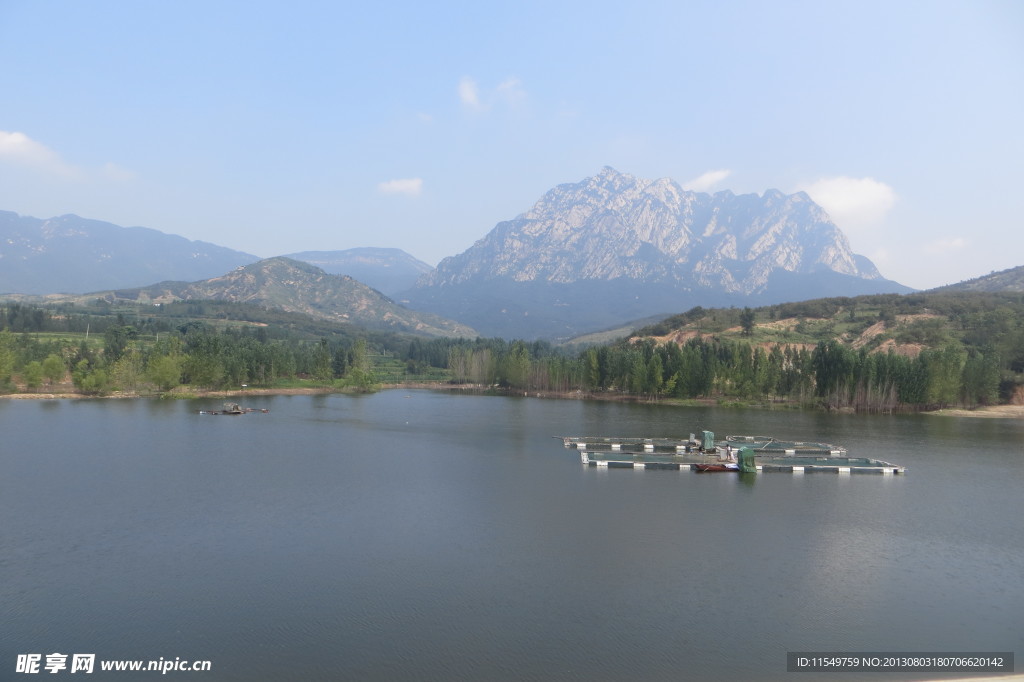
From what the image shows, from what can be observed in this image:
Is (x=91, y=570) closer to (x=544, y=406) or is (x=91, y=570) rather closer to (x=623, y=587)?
(x=623, y=587)

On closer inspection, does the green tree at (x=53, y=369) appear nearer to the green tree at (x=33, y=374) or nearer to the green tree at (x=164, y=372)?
the green tree at (x=33, y=374)

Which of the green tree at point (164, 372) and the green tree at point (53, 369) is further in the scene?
the green tree at point (164, 372)

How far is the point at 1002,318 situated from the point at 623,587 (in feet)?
381

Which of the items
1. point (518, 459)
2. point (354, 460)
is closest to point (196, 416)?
point (354, 460)

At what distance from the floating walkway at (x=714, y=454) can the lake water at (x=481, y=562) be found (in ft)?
6.33

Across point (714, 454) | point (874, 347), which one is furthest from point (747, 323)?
point (714, 454)

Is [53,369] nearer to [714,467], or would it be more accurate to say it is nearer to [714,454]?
[714,454]

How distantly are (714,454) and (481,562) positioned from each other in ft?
101

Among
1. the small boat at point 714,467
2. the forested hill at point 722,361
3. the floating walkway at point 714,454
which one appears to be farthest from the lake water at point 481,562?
the forested hill at point 722,361

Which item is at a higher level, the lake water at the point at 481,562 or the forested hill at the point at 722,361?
the forested hill at the point at 722,361

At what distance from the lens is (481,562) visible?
26.9 m

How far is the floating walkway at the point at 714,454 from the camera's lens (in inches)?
1927

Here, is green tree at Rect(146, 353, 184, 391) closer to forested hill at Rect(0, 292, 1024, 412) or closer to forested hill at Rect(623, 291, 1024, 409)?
forested hill at Rect(0, 292, 1024, 412)

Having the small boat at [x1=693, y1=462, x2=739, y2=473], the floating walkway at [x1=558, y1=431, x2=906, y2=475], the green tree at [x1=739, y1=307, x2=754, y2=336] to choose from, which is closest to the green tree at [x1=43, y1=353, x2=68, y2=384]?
the floating walkway at [x1=558, y1=431, x2=906, y2=475]
